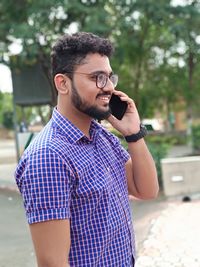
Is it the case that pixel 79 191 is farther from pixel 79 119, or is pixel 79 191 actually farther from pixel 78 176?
pixel 79 119

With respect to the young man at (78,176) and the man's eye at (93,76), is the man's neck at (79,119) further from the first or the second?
the man's eye at (93,76)

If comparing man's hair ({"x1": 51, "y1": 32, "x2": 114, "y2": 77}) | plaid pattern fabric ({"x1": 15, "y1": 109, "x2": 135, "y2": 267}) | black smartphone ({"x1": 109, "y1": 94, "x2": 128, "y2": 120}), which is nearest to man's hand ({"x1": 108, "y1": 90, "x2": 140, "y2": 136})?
black smartphone ({"x1": 109, "y1": 94, "x2": 128, "y2": 120})

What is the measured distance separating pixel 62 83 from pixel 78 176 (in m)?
0.35

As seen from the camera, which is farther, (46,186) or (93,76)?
(93,76)

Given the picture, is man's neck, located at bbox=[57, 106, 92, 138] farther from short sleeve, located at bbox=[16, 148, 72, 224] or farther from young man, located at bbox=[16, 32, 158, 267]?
short sleeve, located at bbox=[16, 148, 72, 224]

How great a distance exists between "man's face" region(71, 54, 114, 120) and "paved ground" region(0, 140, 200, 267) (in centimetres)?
329

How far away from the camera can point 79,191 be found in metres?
1.46

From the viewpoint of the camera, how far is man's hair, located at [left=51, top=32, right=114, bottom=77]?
5.14ft

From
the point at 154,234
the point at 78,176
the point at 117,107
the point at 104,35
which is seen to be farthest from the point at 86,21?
the point at 78,176

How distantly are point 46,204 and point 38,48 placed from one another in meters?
9.76

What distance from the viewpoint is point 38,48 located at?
35.4ft

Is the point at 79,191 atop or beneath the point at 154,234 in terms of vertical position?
atop

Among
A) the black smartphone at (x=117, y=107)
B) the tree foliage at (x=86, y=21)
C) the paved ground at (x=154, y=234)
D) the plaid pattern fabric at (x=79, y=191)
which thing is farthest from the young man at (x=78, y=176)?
the tree foliage at (x=86, y=21)

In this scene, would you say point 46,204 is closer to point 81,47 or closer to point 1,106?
point 81,47
